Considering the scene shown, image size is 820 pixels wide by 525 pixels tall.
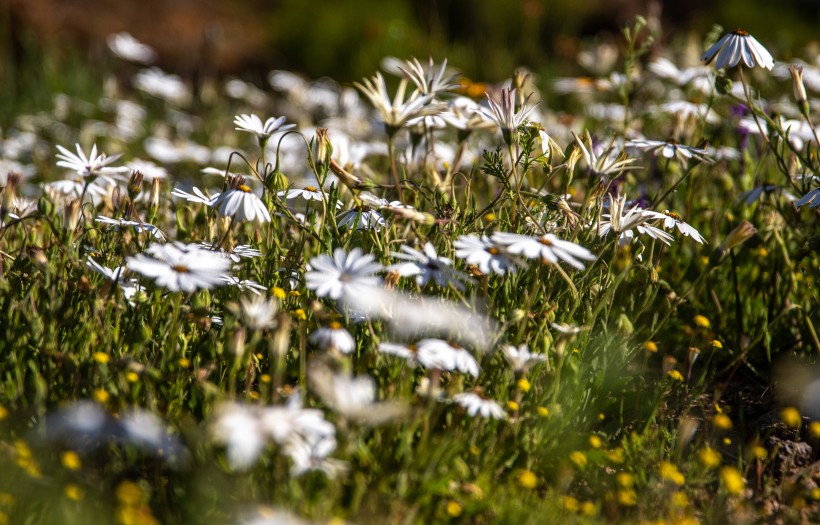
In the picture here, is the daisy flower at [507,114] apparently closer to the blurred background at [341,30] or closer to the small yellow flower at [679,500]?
the small yellow flower at [679,500]

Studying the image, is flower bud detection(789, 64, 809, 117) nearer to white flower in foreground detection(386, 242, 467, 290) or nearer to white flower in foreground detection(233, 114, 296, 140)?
white flower in foreground detection(386, 242, 467, 290)

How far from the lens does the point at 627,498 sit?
191 centimetres

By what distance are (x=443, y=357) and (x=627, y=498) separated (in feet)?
1.77

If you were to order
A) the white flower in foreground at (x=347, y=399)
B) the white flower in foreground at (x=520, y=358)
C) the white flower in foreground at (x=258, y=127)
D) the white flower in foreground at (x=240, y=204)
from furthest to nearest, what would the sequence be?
the white flower in foreground at (x=258, y=127) → the white flower in foreground at (x=240, y=204) → the white flower in foreground at (x=520, y=358) → the white flower in foreground at (x=347, y=399)

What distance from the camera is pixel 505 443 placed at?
7.00ft

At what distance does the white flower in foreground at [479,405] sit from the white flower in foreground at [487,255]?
297 mm

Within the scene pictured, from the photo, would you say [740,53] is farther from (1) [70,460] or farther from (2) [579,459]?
(1) [70,460]

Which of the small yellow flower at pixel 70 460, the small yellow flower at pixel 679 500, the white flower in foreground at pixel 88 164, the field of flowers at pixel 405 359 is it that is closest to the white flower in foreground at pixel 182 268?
the field of flowers at pixel 405 359

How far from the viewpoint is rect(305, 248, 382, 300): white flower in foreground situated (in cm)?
191

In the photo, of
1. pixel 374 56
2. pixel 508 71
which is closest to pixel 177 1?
pixel 374 56

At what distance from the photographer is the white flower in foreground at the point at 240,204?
214 cm

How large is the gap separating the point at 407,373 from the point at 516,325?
0.39 metres

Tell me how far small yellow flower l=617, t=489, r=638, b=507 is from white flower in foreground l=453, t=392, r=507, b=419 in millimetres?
337

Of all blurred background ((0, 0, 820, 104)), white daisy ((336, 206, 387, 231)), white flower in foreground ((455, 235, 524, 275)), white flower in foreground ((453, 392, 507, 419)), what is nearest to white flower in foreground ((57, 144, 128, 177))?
white daisy ((336, 206, 387, 231))
